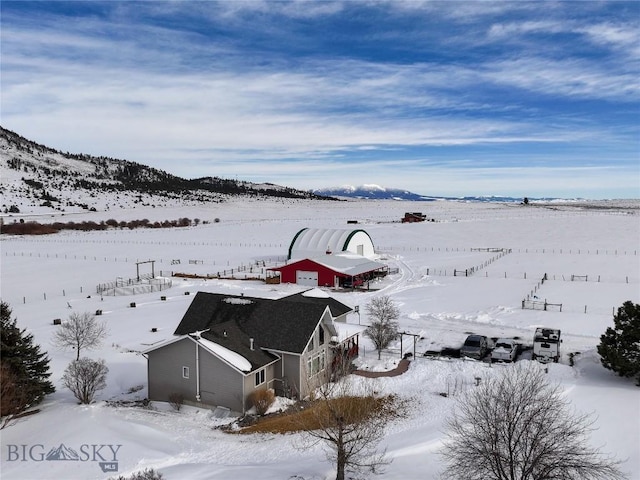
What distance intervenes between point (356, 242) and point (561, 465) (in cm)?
4909

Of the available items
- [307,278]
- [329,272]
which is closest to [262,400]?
[329,272]

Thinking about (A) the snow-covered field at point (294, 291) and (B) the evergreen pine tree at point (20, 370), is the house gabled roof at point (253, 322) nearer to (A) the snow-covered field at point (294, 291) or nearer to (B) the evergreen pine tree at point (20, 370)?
(A) the snow-covered field at point (294, 291)

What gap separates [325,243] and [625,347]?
39.2 meters

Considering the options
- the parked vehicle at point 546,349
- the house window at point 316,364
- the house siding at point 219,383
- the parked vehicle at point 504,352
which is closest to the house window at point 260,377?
the house siding at point 219,383

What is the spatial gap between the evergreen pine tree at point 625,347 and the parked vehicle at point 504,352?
14.2ft

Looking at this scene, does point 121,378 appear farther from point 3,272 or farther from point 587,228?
point 587,228

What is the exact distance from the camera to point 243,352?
23.8 m

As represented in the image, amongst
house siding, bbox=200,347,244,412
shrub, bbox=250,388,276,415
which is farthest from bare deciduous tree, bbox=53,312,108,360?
shrub, bbox=250,388,276,415

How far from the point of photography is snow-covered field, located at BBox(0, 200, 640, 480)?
17734mm

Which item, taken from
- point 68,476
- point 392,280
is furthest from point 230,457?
point 392,280

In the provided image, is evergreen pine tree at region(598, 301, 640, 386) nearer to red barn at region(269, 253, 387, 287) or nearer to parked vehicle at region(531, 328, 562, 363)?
parked vehicle at region(531, 328, 562, 363)

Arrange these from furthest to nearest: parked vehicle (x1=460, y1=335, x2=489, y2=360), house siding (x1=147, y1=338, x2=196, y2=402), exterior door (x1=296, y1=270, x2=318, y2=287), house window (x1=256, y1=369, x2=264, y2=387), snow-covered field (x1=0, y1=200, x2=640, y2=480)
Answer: exterior door (x1=296, y1=270, x2=318, y2=287) → parked vehicle (x1=460, y1=335, x2=489, y2=360) → house siding (x1=147, y1=338, x2=196, y2=402) → house window (x1=256, y1=369, x2=264, y2=387) → snow-covered field (x1=0, y1=200, x2=640, y2=480)

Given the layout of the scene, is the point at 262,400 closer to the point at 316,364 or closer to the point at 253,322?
the point at 316,364

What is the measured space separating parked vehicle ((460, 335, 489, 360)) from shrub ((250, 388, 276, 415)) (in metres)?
11.8
